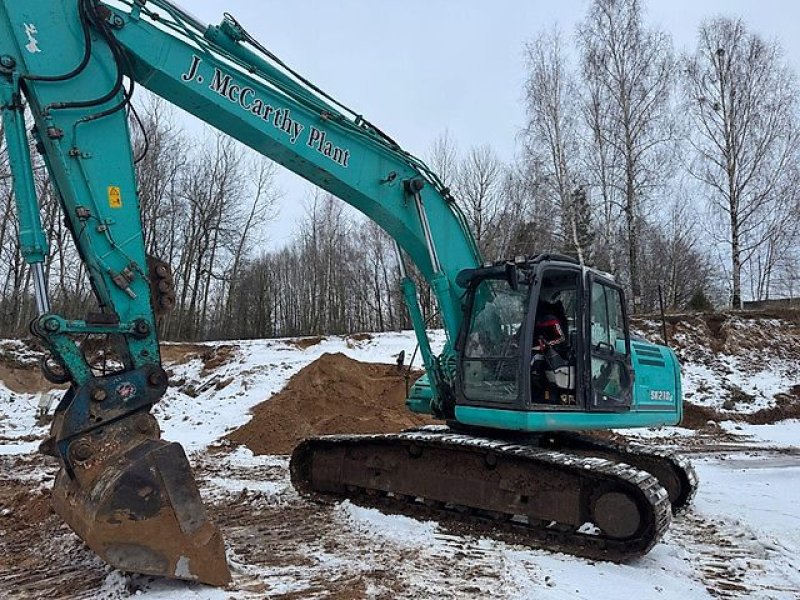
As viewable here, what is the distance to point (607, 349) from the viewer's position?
5.82 meters

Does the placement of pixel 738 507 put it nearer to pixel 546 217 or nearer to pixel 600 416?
pixel 600 416

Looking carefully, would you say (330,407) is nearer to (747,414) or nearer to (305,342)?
(305,342)

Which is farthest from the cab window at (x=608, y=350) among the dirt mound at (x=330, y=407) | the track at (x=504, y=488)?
the dirt mound at (x=330, y=407)

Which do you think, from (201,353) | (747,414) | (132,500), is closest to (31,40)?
(132,500)

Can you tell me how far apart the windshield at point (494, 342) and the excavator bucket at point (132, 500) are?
2.62 m

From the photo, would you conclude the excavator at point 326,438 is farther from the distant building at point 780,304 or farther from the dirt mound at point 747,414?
the distant building at point 780,304

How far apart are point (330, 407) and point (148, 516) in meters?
7.84

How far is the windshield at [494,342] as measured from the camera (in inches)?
214

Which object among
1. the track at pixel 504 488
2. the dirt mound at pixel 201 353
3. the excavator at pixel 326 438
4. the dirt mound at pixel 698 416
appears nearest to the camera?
the excavator at pixel 326 438

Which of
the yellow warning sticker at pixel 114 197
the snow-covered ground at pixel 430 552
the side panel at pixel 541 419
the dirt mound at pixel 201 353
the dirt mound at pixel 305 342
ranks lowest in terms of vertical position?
the snow-covered ground at pixel 430 552

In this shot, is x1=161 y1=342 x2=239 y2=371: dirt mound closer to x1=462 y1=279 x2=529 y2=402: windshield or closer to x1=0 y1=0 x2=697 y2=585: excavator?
x1=0 y1=0 x2=697 y2=585: excavator

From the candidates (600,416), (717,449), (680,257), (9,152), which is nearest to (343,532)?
(600,416)

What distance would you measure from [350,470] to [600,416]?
7.94 ft

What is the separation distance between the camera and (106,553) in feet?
11.2
